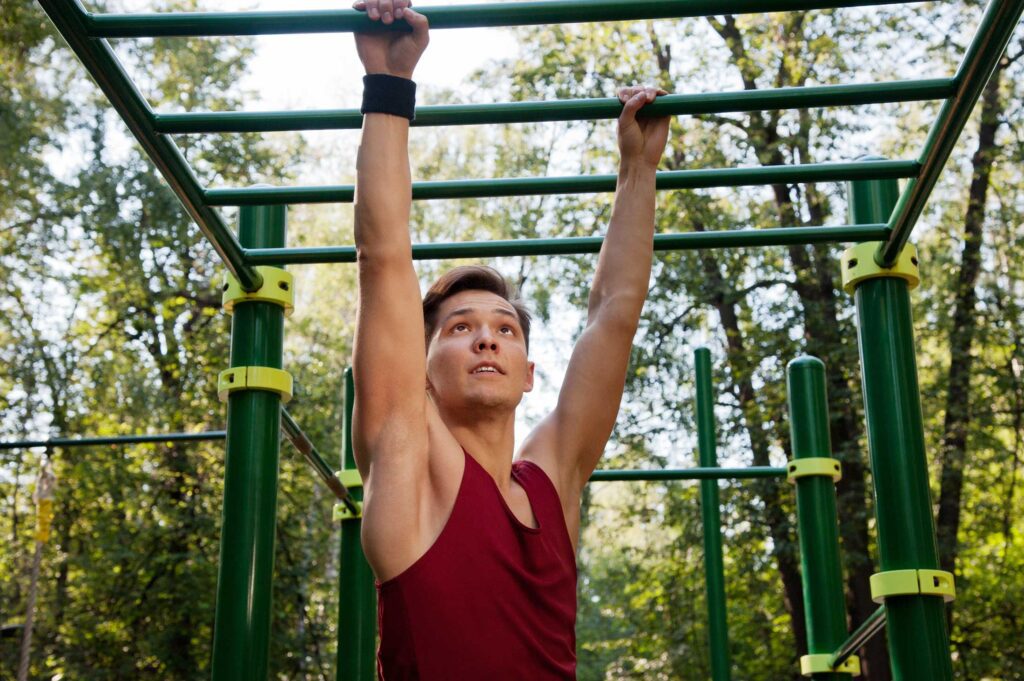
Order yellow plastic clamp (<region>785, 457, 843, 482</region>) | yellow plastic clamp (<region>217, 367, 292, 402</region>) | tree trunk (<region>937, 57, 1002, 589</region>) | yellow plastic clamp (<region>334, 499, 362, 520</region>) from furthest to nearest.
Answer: tree trunk (<region>937, 57, 1002, 589</region>)
yellow plastic clamp (<region>785, 457, 843, 482</region>)
yellow plastic clamp (<region>334, 499, 362, 520</region>)
yellow plastic clamp (<region>217, 367, 292, 402</region>)

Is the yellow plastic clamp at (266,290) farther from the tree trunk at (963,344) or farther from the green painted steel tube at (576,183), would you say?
the tree trunk at (963,344)

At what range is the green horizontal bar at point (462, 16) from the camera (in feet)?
4.98

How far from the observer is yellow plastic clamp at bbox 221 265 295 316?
2.56m


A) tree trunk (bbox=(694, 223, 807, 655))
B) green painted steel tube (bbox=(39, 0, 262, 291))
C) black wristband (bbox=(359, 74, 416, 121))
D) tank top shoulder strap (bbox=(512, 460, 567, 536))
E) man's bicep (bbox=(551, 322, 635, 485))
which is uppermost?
tree trunk (bbox=(694, 223, 807, 655))

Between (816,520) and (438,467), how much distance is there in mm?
2388

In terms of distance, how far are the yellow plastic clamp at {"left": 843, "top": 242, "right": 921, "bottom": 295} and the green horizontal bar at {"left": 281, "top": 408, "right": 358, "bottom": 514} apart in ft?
4.32

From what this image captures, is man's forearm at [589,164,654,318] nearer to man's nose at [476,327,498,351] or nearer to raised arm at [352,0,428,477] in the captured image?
man's nose at [476,327,498,351]

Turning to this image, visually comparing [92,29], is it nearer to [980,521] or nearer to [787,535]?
[787,535]

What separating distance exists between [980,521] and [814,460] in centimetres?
838

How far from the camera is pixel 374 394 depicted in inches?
60.9

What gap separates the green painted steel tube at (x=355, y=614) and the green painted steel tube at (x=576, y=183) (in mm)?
1609

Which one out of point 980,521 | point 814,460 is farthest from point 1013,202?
point 814,460

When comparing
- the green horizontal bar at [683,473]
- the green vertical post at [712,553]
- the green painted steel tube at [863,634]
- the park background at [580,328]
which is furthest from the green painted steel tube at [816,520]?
the park background at [580,328]

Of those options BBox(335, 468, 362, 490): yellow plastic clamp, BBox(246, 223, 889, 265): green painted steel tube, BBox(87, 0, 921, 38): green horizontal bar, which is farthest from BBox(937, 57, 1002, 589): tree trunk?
BBox(87, 0, 921, 38): green horizontal bar
